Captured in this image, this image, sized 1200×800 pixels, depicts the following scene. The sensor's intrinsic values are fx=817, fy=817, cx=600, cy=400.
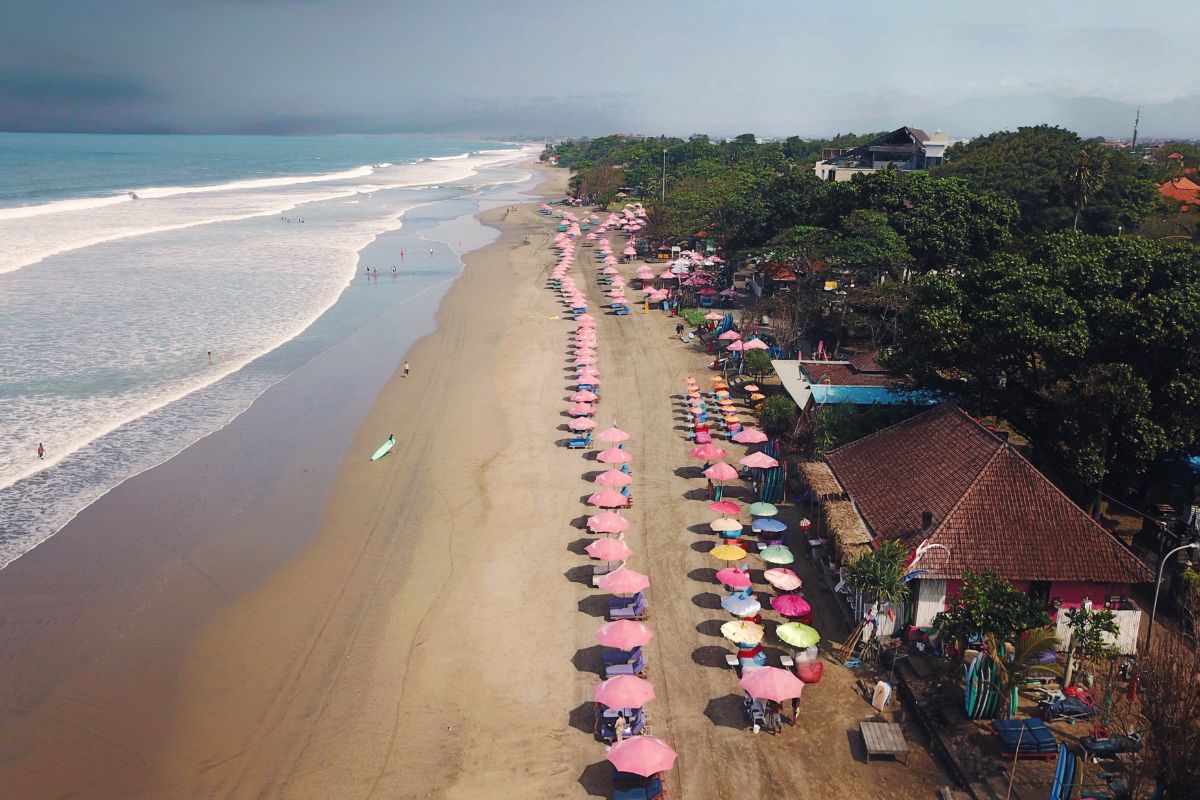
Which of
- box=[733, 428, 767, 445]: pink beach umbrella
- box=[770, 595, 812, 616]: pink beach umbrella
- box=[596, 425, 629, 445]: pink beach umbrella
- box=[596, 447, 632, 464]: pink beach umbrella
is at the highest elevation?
box=[596, 425, 629, 445]: pink beach umbrella

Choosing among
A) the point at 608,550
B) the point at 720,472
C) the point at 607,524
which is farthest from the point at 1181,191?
the point at 608,550

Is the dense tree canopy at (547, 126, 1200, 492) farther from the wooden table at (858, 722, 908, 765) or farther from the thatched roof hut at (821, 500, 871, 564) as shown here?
the wooden table at (858, 722, 908, 765)

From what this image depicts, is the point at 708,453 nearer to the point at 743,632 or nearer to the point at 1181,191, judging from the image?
the point at 743,632

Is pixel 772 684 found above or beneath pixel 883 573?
beneath

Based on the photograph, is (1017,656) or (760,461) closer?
(1017,656)

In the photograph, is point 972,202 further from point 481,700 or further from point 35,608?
point 35,608

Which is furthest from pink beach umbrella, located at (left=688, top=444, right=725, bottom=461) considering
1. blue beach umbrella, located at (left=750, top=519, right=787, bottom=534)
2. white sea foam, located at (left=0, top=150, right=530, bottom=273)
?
white sea foam, located at (left=0, top=150, right=530, bottom=273)

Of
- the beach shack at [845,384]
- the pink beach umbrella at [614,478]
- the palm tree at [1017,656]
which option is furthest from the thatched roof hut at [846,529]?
the beach shack at [845,384]
